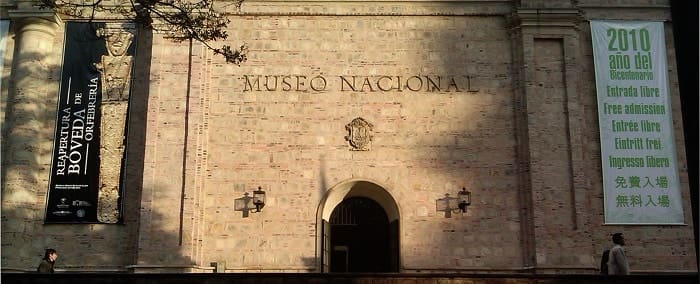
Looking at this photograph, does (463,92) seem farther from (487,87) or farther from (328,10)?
(328,10)

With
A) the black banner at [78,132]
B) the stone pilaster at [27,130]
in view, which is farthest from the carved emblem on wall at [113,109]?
the stone pilaster at [27,130]

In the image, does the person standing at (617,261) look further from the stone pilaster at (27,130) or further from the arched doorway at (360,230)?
the stone pilaster at (27,130)

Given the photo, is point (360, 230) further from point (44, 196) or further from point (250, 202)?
point (44, 196)

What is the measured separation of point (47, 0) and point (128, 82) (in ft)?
25.6

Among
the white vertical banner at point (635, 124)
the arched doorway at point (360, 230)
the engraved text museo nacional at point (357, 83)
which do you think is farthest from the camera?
the engraved text museo nacional at point (357, 83)

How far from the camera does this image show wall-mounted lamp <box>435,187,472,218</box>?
18322 millimetres

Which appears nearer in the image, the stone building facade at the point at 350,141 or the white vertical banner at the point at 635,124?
the stone building facade at the point at 350,141

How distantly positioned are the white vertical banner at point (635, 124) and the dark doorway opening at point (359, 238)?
5.57 m

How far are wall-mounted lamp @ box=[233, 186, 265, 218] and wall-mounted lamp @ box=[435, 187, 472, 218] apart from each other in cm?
430

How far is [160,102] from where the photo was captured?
19.0 metres

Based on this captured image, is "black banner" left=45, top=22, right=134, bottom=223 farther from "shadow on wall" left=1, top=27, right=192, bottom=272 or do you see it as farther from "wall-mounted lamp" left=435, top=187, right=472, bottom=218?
"wall-mounted lamp" left=435, top=187, right=472, bottom=218

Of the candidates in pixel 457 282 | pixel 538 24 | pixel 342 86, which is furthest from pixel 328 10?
pixel 457 282

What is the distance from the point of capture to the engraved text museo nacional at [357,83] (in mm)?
19281

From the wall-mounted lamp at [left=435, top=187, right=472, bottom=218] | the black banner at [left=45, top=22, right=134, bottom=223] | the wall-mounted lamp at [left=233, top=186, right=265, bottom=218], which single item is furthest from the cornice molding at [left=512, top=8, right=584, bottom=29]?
the black banner at [left=45, top=22, right=134, bottom=223]
